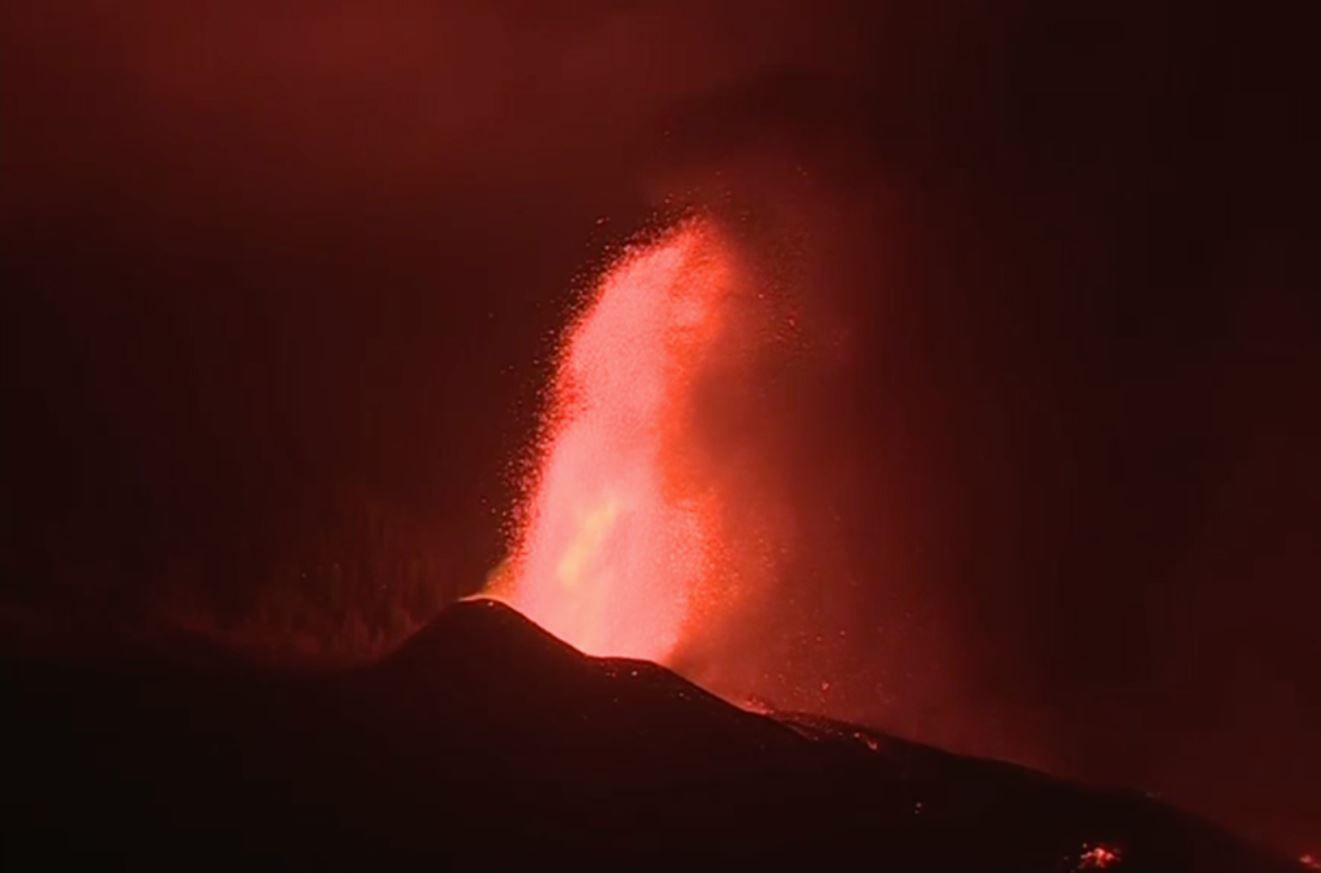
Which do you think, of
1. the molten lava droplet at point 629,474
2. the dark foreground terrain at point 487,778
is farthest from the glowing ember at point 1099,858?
the molten lava droplet at point 629,474

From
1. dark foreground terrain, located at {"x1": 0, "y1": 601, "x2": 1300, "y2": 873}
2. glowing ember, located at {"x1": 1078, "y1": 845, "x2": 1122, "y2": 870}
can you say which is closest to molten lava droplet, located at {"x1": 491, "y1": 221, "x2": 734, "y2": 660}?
dark foreground terrain, located at {"x1": 0, "y1": 601, "x2": 1300, "y2": 873}

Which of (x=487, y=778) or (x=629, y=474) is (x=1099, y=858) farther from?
(x=629, y=474)

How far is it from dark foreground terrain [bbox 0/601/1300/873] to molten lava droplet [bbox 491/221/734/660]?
716 cm

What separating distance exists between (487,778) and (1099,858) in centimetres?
486

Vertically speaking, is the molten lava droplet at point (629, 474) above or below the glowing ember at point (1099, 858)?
above

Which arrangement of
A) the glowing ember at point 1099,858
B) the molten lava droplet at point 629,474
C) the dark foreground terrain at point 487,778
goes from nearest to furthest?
the dark foreground terrain at point 487,778, the glowing ember at point 1099,858, the molten lava droplet at point 629,474

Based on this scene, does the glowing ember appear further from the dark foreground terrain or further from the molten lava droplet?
the molten lava droplet

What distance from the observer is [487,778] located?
12.2m

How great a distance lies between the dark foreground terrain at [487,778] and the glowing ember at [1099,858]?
1.0 inches

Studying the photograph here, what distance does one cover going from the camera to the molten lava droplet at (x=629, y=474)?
72.0ft

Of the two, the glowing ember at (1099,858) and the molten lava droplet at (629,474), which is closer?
the glowing ember at (1099,858)

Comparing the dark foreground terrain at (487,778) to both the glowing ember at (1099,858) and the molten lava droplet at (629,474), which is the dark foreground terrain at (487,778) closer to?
the glowing ember at (1099,858)

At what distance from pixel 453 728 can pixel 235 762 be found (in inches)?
69.3

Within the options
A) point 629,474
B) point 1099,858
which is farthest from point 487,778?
point 629,474
